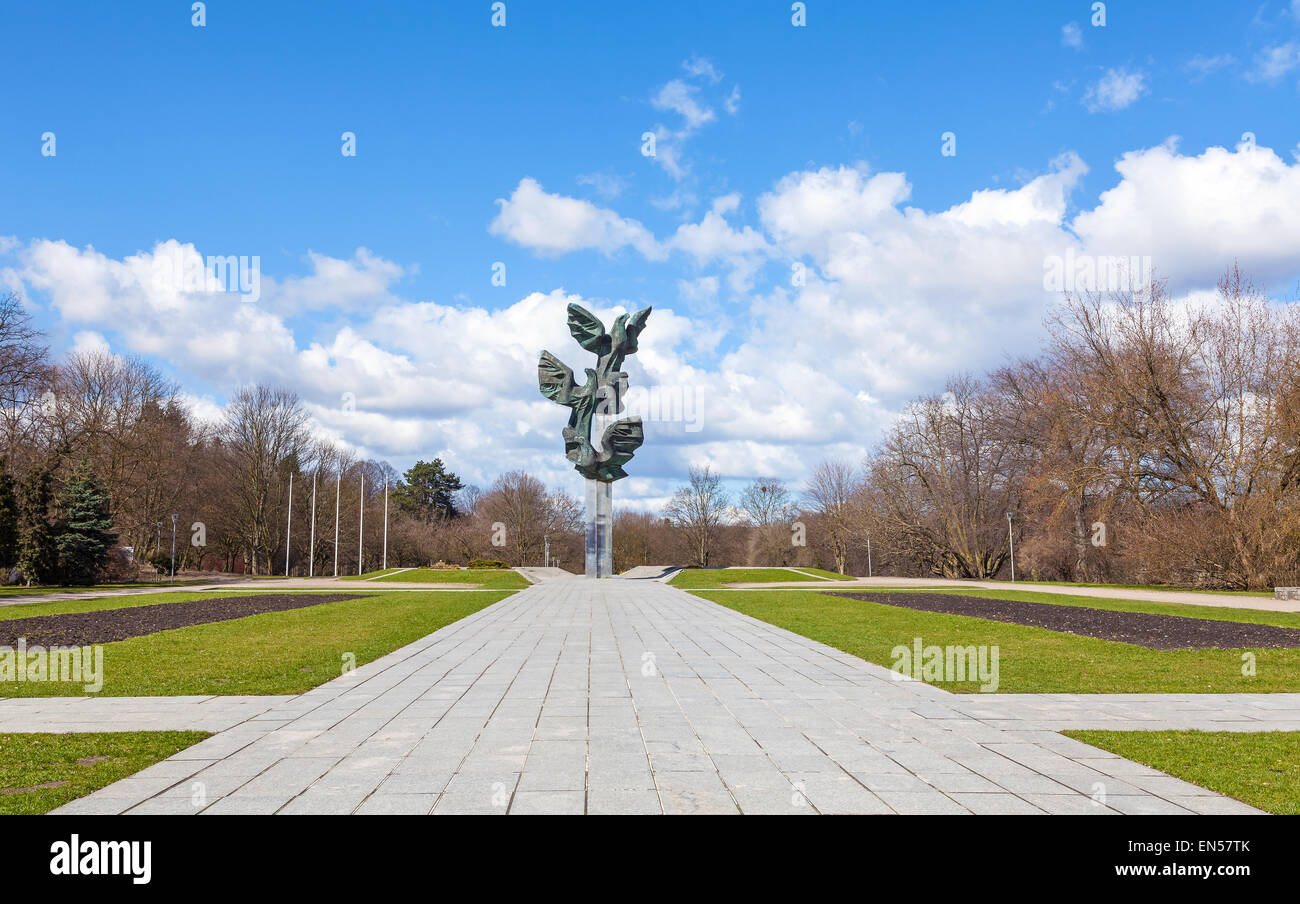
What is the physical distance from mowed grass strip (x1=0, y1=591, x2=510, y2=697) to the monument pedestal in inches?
630

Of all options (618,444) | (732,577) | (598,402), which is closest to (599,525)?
(618,444)

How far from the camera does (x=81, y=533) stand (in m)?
32.7

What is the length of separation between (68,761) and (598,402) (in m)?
28.5

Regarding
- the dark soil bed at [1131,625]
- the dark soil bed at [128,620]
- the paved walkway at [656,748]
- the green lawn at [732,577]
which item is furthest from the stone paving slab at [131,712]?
the green lawn at [732,577]

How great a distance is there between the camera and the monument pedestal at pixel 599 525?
33750 mm

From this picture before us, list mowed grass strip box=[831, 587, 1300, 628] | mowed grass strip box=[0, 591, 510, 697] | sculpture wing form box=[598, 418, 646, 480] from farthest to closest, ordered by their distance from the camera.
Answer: sculpture wing form box=[598, 418, 646, 480] → mowed grass strip box=[831, 587, 1300, 628] → mowed grass strip box=[0, 591, 510, 697]

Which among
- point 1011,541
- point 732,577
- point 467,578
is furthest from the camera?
point 1011,541

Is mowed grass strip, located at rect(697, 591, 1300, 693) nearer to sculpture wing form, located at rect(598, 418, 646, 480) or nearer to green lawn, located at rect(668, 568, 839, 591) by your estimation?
green lawn, located at rect(668, 568, 839, 591)

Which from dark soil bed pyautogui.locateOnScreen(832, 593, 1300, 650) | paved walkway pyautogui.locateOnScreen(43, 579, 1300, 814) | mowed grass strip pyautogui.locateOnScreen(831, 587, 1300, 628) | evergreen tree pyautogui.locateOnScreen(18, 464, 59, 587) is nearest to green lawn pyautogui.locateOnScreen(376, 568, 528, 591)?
evergreen tree pyautogui.locateOnScreen(18, 464, 59, 587)

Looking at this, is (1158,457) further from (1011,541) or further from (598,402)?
(598,402)

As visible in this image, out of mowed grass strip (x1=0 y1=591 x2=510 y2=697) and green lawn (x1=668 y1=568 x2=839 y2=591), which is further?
green lawn (x1=668 y1=568 x2=839 y2=591)

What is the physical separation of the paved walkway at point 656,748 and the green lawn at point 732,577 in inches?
841

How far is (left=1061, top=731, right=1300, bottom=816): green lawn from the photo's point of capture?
464cm

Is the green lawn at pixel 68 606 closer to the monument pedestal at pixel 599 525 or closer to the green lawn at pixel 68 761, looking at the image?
the green lawn at pixel 68 761
